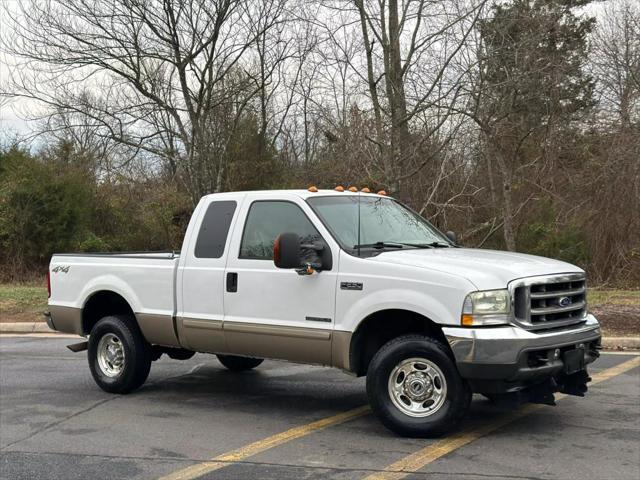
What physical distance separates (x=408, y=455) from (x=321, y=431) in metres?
0.97

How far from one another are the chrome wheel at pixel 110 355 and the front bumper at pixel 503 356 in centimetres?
377

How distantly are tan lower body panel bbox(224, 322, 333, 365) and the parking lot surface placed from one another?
571mm

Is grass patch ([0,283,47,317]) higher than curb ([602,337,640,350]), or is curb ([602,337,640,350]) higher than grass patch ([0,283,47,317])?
grass patch ([0,283,47,317])

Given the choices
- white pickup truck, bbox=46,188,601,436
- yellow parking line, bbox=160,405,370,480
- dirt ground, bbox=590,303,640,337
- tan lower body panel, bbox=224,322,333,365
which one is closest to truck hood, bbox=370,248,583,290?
white pickup truck, bbox=46,188,601,436

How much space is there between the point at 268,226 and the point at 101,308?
257 cm

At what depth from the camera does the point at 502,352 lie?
537cm

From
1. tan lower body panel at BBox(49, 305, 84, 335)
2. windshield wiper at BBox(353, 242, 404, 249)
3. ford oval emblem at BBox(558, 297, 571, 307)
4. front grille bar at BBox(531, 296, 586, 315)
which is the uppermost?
windshield wiper at BBox(353, 242, 404, 249)

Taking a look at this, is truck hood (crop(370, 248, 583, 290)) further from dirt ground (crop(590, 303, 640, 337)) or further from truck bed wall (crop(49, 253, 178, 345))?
dirt ground (crop(590, 303, 640, 337))

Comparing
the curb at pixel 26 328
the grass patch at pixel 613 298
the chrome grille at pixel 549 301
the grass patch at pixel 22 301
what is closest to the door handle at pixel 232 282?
the chrome grille at pixel 549 301

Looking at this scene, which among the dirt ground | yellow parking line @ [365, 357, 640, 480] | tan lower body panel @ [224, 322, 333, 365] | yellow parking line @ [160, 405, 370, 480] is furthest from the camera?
the dirt ground

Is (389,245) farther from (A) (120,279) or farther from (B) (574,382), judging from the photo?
(A) (120,279)

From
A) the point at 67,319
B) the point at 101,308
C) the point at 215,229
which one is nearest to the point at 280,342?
the point at 215,229

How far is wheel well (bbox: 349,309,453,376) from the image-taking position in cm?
600

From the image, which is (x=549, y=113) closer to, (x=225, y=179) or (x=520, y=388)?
(x=225, y=179)
